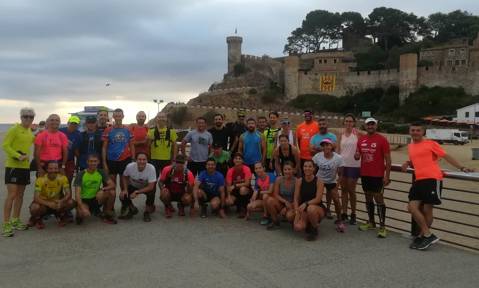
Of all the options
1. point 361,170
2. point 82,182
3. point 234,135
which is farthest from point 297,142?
point 82,182

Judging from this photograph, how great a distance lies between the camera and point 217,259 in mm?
4918

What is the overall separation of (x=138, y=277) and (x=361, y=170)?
3.41m

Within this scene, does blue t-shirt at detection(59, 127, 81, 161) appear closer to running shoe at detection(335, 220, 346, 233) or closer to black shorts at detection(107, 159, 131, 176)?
black shorts at detection(107, 159, 131, 176)

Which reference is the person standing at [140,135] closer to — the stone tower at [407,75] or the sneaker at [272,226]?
the sneaker at [272,226]

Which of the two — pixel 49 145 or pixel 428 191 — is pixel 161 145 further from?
pixel 428 191

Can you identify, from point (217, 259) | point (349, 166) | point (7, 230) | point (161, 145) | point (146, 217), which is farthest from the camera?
point (161, 145)

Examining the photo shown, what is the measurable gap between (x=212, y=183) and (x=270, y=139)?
1369mm

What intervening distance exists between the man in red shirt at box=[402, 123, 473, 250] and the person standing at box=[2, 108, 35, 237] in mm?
5105

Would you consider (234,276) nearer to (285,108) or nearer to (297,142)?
(297,142)

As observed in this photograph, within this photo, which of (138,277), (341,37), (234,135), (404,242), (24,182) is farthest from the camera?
(341,37)

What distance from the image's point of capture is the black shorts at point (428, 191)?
17.8ft

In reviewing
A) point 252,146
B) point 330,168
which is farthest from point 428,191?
point 252,146

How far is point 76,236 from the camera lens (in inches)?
230

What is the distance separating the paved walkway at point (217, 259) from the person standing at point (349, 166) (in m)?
0.52
